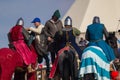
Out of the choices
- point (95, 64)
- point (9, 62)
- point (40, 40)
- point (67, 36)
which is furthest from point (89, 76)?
point (40, 40)

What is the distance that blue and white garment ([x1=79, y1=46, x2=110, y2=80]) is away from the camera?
35.6 feet

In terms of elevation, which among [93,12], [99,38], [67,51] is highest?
[93,12]

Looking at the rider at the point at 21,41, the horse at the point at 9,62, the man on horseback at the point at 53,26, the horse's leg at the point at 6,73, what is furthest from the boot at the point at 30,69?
the man on horseback at the point at 53,26

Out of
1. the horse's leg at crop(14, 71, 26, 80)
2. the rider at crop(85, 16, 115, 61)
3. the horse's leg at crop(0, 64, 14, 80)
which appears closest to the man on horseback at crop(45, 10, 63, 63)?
the horse's leg at crop(14, 71, 26, 80)

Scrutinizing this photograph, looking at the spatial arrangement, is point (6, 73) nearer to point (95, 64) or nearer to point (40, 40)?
point (95, 64)

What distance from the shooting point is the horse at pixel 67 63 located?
11602mm

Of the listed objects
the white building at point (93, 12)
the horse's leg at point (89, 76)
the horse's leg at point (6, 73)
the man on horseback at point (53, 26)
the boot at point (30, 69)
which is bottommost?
the horse's leg at point (89, 76)

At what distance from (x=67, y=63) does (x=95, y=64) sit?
98 cm

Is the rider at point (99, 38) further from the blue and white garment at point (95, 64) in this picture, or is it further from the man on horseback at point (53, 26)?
the man on horseback at point (53, 26)

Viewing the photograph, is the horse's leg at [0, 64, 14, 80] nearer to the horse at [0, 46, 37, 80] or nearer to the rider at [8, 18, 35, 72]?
the horse at [0, 46, 37, 80]

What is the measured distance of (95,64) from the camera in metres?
10.9

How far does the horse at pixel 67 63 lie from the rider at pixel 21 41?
62 cm

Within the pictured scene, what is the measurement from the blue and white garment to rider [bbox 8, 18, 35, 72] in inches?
52.0

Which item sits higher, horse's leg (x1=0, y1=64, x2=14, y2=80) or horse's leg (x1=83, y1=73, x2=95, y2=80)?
horse's leg (x1=0, y1=64, x2=14, y2=80)
